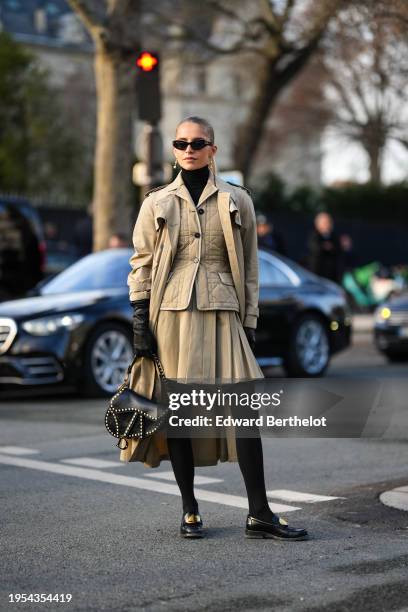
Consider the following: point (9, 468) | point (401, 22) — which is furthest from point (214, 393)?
point (401, 22)

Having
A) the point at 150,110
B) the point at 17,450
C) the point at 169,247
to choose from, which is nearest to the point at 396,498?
the point at 169,247

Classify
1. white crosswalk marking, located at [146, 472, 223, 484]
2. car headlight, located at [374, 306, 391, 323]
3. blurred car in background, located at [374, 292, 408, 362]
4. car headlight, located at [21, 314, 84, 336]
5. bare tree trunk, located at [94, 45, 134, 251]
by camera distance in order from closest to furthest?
white crosswalk marking, located at [146, 472, 223, 484], car headlight, located at [21, 314, 84, 336], blurred car in background, located at [374, 292, 408, 362], car headlight, located at [374, 306, 391, 323], bare tree trunk, located at [94, 45, 134, 251]

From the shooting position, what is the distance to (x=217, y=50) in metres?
29.2

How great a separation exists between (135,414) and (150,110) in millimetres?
10618

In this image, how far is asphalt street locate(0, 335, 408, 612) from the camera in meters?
4.77

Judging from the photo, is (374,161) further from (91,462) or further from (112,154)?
(91,462)

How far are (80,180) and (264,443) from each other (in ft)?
129

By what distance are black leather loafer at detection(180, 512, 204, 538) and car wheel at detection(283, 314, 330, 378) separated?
7.88 metres

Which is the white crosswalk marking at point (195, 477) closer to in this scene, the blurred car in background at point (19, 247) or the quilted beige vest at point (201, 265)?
the quilted beige vest at point (201, 265)

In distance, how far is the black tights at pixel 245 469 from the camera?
5.59m

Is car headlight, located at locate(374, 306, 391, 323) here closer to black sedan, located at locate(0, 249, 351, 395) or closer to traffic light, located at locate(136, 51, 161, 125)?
black sedan, located at locate(0, 249, 351, 395)

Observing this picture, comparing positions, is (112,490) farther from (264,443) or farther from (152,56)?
(152,56)

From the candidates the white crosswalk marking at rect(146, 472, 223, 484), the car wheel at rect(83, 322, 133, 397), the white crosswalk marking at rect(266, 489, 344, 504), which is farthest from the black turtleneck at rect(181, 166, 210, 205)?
the car wheel at rect(83, 322, 133, 397)

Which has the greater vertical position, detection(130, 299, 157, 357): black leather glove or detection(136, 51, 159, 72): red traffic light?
detection(136, 51, 159, 72): red traffic light
